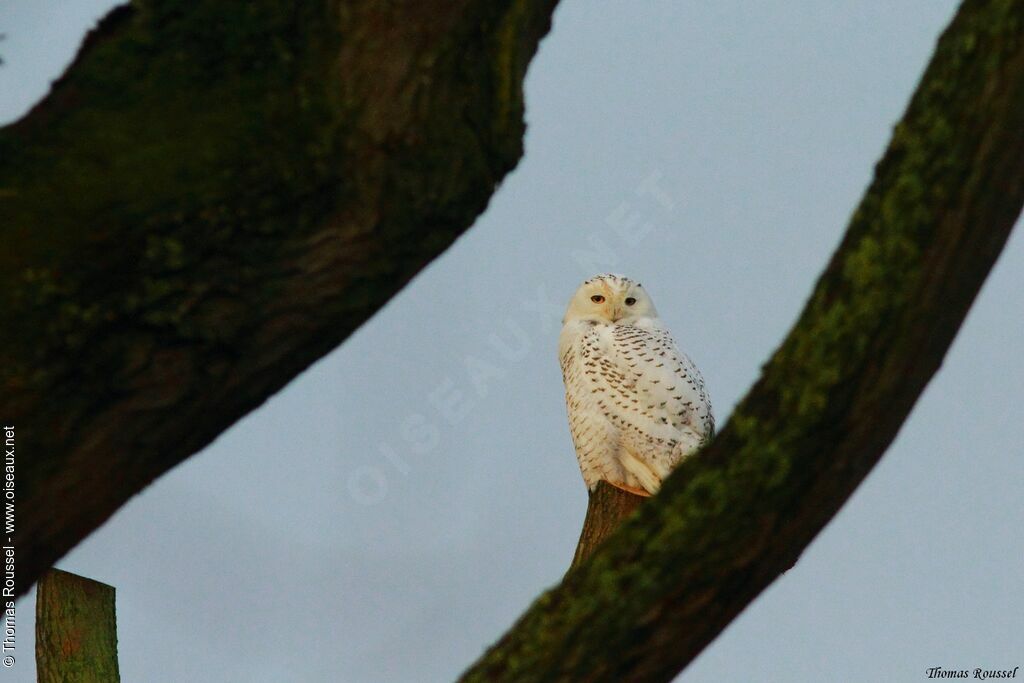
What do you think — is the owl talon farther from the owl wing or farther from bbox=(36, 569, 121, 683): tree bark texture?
bbox=(36, 569, 121, 683): tree bark texture

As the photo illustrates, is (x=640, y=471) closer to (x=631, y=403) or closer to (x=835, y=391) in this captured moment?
(x=631, y=403)

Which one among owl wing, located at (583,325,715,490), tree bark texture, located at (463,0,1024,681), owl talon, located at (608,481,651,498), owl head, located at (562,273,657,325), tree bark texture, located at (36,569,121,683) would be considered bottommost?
tree bark texture, located at (463,0,1024,681)

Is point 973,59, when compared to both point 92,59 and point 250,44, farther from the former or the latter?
point 92,59

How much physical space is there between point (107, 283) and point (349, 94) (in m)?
0.39

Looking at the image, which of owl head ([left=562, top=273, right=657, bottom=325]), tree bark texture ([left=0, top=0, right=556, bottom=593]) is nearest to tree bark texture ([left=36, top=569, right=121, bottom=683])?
owl head ([left=562, top=273, right=657, bottom=325])

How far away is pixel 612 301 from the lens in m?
5.83

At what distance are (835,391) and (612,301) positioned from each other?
13.7ft

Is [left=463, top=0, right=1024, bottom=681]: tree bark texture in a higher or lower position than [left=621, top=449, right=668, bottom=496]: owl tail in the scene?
lower

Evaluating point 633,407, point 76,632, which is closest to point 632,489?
point 633,407

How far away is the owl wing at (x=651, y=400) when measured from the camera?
533cm

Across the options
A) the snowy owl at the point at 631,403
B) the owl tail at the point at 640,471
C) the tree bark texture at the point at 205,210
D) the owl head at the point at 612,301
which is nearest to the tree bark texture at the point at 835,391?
the tree bark texture at the point at 205,210

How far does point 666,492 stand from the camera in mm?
1779

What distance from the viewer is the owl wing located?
17.5 ft

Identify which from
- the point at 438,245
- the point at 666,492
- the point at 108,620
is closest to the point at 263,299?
the point at 438,245
